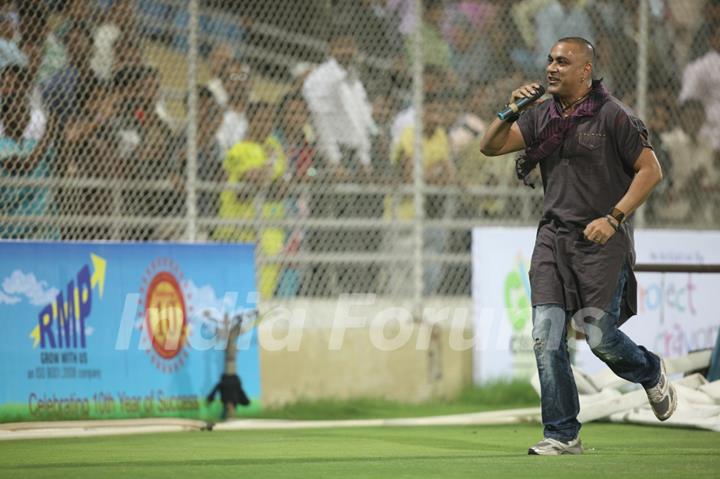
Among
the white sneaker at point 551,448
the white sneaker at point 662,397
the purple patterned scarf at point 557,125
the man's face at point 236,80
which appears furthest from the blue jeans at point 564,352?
the man's face at point 236,80

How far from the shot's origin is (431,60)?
12.4 metres

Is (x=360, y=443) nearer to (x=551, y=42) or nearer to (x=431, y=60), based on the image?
(x=431, y=60)

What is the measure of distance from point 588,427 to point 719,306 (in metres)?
4.30

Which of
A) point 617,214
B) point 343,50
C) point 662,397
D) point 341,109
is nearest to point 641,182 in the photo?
point 617,214

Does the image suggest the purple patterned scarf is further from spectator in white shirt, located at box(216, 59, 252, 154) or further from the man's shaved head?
spectator in white shirt, located at box(216, 59, 252, 154)

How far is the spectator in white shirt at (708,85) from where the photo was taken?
13730 mm

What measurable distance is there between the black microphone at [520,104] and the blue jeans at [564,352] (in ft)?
3.39

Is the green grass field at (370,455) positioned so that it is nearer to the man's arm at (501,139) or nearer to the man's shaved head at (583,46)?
the man's arm at (501,139)

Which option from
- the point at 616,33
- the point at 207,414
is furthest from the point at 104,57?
the point at 616,33

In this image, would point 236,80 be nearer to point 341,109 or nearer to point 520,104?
point 341,109

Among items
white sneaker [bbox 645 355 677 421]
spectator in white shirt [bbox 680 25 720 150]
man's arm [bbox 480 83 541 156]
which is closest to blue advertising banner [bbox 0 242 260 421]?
man's arm [bbox 480 83 541 156]

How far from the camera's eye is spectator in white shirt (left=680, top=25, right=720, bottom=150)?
13730mm

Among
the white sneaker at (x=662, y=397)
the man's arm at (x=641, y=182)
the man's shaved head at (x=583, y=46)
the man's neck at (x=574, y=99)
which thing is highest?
the man's shaved head at (x=583, y=46)

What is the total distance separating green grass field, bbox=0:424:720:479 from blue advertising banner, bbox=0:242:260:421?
947 mm
